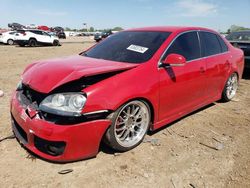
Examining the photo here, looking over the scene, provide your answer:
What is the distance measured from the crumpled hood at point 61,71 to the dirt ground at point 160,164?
0.93 meters

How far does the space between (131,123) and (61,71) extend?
1.13 metres

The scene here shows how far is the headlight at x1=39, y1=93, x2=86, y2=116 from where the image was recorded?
9.43 ft

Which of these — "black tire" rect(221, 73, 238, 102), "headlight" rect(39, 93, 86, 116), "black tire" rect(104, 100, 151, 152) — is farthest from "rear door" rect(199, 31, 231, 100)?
"headlight" rect(39, 93, 86, 116)

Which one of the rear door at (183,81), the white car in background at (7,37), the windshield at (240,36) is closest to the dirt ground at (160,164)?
the rear door at (183,81)

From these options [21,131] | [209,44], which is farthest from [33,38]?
[21,131]

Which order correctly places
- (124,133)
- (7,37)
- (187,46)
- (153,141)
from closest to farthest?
(124,133), (153,141), (187,46), (7,37)

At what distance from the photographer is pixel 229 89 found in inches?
228

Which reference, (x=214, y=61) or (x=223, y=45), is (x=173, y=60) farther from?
(x=223, y=45)

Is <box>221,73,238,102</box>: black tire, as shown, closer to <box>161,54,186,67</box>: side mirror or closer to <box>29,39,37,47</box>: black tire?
<box>161,54,186,67</box>: side mirror

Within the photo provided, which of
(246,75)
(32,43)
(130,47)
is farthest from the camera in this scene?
(32,43)

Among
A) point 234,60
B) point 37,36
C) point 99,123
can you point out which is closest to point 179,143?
point 99,123

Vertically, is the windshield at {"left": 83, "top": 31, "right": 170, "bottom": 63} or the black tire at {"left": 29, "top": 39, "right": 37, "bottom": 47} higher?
the windshield at {"left": 83, "top": 31, "right": 170, "bottom": 63}

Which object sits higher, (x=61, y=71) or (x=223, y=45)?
(x=223, y=45)

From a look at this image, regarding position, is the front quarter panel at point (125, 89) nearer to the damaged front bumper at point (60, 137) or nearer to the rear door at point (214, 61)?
the damaged front bumper at point (60, 137)
